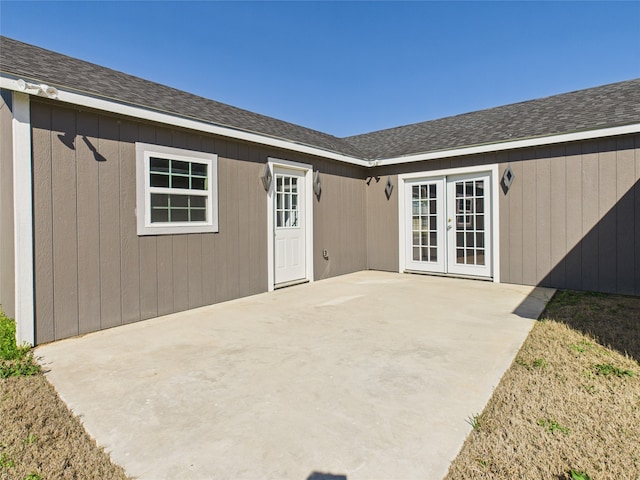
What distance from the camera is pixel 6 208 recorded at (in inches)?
150

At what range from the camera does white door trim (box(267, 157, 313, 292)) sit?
589 cm

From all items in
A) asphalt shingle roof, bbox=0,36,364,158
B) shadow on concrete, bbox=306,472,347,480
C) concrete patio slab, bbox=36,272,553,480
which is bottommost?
shadow on concrete, bbox=306,472,347,480

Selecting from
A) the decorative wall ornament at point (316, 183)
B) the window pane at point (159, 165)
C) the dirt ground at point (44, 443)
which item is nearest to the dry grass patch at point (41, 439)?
the dirt ground at point (44, 443)

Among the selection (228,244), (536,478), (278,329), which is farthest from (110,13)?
(536,478)

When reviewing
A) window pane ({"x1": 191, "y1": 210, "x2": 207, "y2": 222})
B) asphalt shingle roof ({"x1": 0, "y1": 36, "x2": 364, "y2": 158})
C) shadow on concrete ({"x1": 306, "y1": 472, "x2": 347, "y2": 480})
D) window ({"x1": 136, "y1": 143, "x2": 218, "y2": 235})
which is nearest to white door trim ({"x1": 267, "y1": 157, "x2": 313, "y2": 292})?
asphalt shingle roof ({"x1": 0, "y1": 36, "x2": 364, "y2": 158})

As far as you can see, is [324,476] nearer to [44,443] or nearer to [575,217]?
[44,443]

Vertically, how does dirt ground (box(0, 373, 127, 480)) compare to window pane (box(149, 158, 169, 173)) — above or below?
below

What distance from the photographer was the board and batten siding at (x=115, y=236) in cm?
351

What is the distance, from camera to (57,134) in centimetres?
356

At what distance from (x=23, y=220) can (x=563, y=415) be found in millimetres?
4516

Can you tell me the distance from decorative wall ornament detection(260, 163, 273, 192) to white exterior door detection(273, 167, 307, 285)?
0.77ft

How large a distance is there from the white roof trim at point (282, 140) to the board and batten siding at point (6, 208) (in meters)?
0.68

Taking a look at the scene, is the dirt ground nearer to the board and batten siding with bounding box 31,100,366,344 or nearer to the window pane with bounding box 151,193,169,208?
the board and batten siding with bounding box 31,100,366,344

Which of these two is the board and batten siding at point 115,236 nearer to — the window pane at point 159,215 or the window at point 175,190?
the window at point 175,190
